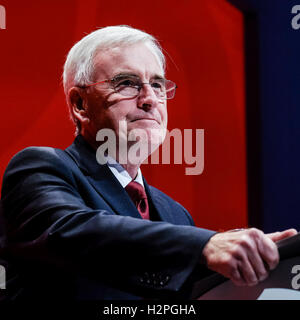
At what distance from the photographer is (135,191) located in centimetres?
124

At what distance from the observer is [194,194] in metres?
2.26

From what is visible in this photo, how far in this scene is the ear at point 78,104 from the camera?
1.33 metres

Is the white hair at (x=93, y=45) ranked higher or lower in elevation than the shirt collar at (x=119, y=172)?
higher

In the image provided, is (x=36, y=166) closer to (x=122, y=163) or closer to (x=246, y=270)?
(x=122, y=163)

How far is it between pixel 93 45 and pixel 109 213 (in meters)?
0.63

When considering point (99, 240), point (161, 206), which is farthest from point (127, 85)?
point (99, 240)

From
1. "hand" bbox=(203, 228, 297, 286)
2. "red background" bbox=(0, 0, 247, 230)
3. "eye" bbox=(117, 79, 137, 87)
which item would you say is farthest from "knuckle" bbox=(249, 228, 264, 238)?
"red background" bbox=(0, 0, 247, 230)

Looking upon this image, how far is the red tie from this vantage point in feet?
4.06

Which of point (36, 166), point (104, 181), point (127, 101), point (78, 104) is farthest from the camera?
point (78, 104)

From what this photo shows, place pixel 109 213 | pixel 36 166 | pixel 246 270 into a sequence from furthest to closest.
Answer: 1. pixel 36 166
2. pixel 109 213
3. pixel 246 270

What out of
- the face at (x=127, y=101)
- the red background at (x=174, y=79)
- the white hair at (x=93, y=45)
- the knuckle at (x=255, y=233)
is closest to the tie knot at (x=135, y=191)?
the face at (x=127, y=101)

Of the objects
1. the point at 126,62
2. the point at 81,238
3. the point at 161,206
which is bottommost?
the point at 161,206

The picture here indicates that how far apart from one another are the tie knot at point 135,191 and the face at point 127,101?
14 centimetres

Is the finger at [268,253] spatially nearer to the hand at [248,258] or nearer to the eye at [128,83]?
the hand at [248,258]
